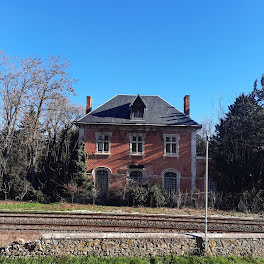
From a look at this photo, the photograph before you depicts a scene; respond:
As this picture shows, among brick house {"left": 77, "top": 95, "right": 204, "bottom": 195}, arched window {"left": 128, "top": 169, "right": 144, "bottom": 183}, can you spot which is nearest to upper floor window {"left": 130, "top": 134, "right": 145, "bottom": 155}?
brick house {"left": 77, "top": 95, "right": 204, "bottom": 195}

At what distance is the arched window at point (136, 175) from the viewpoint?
1897 cm

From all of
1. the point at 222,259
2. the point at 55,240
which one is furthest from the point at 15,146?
the point at 222,259

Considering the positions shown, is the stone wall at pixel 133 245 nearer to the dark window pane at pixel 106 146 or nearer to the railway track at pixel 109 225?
the railway track at pixel 109 225

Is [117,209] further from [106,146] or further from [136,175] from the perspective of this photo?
[106,146]

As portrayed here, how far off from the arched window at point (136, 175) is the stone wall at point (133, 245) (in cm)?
1157

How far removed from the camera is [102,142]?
63.8 feet

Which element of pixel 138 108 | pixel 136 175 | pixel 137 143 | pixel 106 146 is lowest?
pixel 136 175

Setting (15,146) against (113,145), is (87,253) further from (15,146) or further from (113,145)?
(15,146)

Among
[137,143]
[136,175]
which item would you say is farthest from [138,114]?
[136,175]

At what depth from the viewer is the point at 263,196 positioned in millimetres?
16453

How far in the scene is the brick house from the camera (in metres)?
18.9

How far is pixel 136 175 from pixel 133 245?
11956 mm

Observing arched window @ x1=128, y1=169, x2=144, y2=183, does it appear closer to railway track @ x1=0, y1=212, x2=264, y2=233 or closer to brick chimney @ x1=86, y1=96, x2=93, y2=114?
railway track @ x1=0, y1=212, x2=264, y2=233

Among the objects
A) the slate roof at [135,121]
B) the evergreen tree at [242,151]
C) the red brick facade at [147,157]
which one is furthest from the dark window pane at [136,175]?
the evergreen tree at [242,151]
